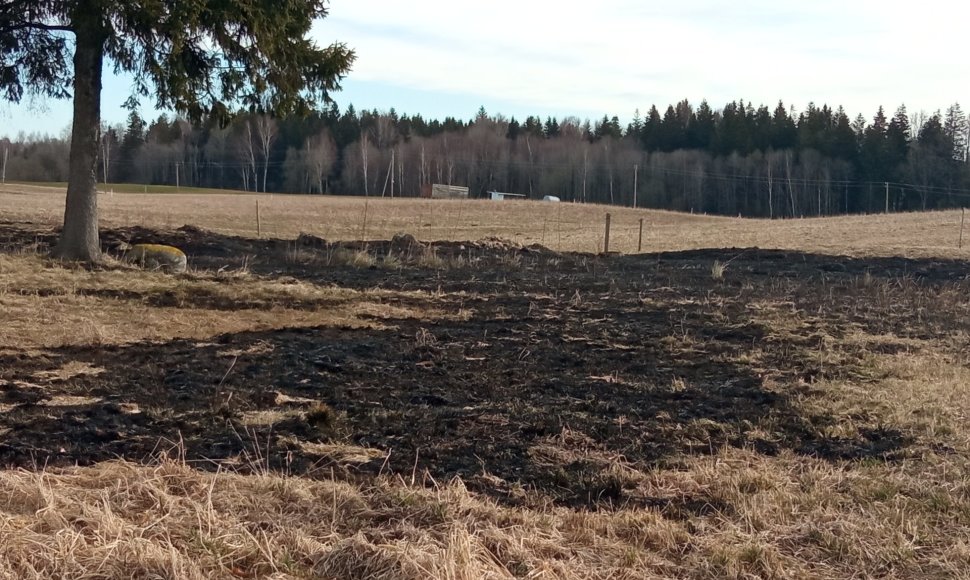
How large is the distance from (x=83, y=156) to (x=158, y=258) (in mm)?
2198

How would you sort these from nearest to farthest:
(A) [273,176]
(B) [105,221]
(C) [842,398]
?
(C) [842,398] → (B) [105,221] → (A) [273,176]

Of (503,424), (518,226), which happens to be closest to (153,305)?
(503,424)

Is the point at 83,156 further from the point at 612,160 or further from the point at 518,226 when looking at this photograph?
the point at 612,160

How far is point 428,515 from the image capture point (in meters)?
4.30

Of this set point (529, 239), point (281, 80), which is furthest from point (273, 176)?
point (281, 80)

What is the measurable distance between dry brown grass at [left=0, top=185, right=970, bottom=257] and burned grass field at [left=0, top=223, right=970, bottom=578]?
569 inches

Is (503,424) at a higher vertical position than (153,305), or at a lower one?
lower

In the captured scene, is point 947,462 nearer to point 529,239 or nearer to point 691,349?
point 691,349

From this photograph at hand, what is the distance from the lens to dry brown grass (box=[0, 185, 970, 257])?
27672mm

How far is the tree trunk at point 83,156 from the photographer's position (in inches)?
557

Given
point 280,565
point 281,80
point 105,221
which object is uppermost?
point 281,80

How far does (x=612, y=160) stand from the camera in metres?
94.6

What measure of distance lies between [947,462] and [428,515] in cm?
352

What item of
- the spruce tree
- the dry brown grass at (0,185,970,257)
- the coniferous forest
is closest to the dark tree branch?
the spruce tree
